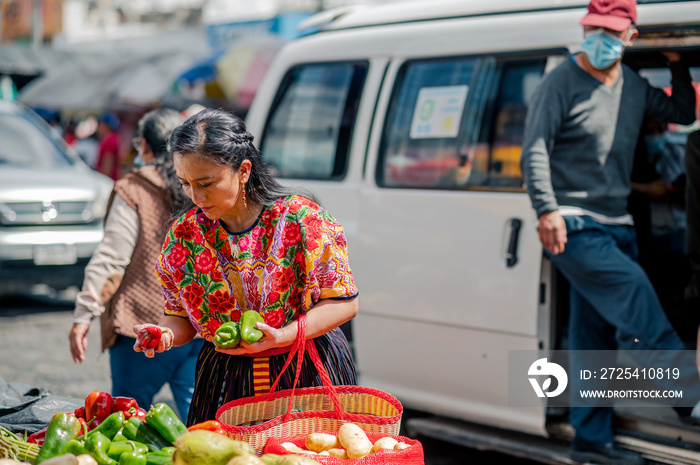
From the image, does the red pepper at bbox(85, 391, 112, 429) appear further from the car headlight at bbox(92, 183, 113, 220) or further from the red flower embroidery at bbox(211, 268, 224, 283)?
the car headlight at bbox(92, 183, 113, 220)

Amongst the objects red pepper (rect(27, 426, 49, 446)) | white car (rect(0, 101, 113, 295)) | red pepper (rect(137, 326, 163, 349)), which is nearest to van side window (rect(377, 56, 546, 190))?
red pepper (rect(137, 326, 163, 349))

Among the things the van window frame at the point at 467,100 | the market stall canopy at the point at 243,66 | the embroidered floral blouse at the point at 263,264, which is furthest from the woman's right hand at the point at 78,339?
the market stall canopy at the point at 243,66

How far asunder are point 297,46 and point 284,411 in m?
3.31

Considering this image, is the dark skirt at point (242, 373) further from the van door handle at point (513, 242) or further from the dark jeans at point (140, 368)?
the van door handle at point (513, 242)

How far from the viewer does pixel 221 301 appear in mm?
2570

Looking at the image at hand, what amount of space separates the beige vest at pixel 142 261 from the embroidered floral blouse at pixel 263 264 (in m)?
1.06

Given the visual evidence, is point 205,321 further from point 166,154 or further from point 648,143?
point 648,143

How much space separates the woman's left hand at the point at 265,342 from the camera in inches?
91.7

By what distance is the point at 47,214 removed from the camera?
8.46 metres

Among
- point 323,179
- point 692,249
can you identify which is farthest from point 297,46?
point 692,249

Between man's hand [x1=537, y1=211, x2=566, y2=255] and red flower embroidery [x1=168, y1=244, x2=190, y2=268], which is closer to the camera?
red flower embroidery [x1=168, y1=244, x2=190, y2=268]

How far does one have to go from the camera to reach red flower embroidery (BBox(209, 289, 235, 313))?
256cm

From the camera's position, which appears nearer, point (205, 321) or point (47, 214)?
point (205, 321)

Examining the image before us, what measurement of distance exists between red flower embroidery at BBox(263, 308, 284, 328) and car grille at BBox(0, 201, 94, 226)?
643cm
